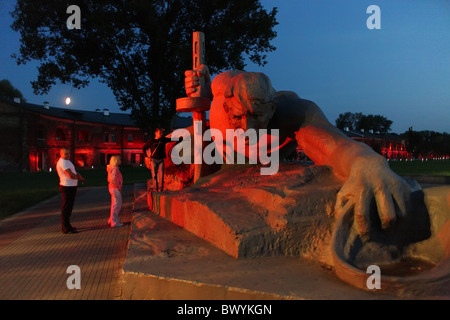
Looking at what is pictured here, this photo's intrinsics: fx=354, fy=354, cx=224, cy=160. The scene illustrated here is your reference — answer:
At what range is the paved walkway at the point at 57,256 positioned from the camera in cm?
308

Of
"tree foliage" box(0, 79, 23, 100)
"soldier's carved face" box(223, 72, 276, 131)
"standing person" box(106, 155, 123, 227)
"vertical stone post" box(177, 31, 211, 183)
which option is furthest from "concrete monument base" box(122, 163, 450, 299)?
"tree foliage" box(0, 79, 23, 100)

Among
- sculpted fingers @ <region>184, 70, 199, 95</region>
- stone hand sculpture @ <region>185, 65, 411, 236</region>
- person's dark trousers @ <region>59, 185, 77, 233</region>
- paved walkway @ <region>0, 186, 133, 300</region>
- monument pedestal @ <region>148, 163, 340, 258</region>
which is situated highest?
sculpted fingers @ <region>184, 70, 199, 95</region>

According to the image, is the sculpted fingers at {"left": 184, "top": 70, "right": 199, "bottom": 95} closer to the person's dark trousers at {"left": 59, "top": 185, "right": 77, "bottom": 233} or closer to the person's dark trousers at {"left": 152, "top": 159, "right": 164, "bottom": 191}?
the person's dark trousers at {"left": 152, "top": 159, "right": 164, "bottom": 191}

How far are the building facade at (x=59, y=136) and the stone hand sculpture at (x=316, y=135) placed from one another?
53.8 feet

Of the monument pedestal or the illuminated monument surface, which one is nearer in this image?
the illuminated monument surface

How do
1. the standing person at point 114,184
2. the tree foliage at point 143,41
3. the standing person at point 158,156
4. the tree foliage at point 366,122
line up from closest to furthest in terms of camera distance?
1. the standing person at point 158,156
2. the standing person at point 114,184
3. the tree foliage at point 143,41
4. the tree foliage at point 366,122

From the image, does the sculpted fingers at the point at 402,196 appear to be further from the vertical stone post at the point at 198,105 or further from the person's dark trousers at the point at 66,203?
the person's dark trousers at the point at 66,203

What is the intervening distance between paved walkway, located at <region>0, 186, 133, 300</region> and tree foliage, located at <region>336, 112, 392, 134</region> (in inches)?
2336

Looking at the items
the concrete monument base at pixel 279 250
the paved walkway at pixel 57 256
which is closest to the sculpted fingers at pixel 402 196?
the concrete monument base at pixel 279 250

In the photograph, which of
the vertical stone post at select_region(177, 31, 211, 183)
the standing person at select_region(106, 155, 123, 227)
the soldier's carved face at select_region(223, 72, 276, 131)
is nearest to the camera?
the soldier's carved face at select_region(223, 72, 276, 131)

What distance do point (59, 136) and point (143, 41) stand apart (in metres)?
18.7

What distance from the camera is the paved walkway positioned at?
121 inches

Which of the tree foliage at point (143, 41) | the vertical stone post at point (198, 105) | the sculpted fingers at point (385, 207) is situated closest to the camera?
the sculpted fingers at point (385, 207)

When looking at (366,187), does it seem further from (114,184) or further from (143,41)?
(143,41)
